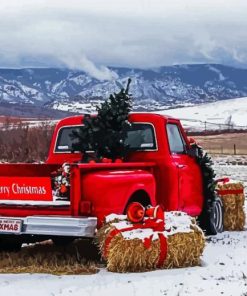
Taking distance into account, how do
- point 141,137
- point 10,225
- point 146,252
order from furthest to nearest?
1. point 141,137
2. point 10,225
3. point 146,252

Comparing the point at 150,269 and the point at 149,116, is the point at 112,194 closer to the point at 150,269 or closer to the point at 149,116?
the point at 150,269

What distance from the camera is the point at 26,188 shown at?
9.20 metres

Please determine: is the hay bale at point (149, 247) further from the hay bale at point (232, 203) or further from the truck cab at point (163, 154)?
the hay bale at point (232, 203)

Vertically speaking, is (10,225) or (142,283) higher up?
(10,225)

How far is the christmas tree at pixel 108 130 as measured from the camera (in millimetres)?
10633

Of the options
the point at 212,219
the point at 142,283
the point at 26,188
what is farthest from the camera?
the point at 212,219

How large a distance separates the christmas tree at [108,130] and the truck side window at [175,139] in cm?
73

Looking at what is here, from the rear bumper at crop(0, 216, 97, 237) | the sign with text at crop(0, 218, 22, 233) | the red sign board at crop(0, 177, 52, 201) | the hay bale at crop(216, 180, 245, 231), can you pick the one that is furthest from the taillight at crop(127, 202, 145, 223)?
the hay bale at crop(216, 180, 245, 231)

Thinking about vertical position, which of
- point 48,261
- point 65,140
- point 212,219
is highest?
point 65,140

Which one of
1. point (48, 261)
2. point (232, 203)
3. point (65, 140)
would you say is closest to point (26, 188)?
point (48, 261)

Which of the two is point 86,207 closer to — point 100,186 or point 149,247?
point 100,186

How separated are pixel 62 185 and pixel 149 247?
1419mm

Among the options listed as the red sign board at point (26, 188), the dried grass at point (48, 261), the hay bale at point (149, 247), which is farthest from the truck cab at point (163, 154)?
the red sign board at point (26, 188)

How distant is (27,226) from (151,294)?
2.09m
